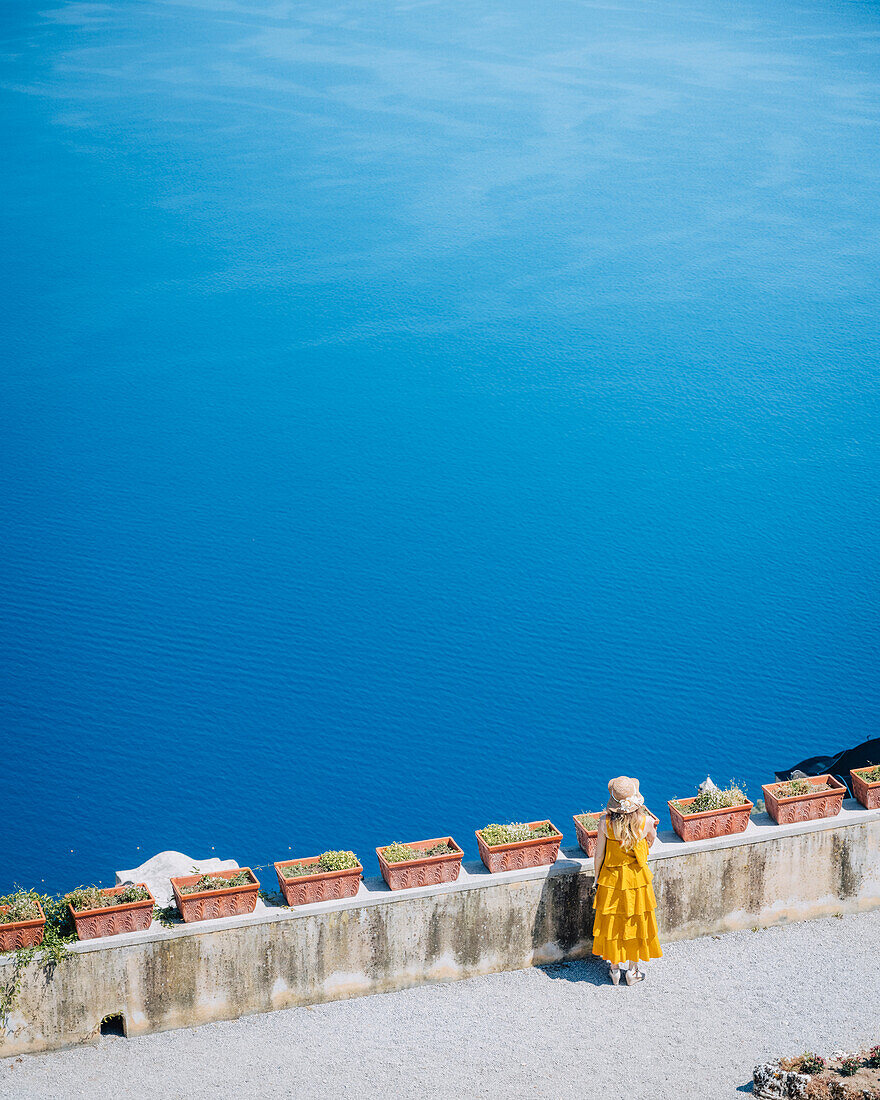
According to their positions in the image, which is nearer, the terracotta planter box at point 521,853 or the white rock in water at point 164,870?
the terracotta planter box at point 521,853

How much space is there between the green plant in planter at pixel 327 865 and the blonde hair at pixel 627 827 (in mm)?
1122

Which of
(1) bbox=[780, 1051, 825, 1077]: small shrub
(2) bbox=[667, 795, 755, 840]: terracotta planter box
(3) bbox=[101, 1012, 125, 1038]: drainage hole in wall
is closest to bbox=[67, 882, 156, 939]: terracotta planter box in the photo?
(3) bbox=[101, 1012, 125, 1038]: drainage hole in wall

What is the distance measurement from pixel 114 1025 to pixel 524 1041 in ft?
5.69

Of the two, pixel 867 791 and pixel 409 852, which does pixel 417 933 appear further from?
pixel 867 791

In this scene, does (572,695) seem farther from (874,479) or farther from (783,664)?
(874,479)

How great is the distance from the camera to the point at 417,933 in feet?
19.1

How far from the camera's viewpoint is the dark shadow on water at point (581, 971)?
5914 mm

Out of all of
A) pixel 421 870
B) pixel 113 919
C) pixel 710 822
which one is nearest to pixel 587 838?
pixel 710 822

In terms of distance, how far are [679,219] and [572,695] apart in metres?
15.9

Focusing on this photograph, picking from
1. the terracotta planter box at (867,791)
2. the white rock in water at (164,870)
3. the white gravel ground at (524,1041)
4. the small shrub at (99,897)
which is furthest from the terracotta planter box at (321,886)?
the terracotta planter box at (867,791)

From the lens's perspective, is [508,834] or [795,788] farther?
[795,788]

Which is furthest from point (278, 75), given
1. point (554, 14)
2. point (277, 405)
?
point (277, 405)

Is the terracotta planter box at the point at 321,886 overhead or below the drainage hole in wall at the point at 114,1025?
overhead

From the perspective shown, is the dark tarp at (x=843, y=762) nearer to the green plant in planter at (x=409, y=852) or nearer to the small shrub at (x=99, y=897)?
the green plant in planter at (x=409, y=852)
